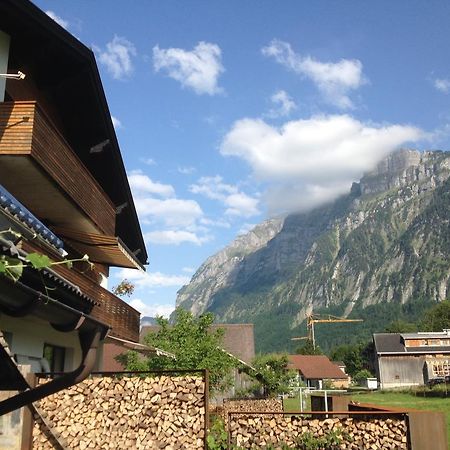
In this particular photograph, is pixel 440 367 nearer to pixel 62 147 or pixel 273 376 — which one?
pixel 273 376

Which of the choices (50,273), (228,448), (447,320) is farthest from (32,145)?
(447,320)

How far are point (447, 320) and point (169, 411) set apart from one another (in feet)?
424

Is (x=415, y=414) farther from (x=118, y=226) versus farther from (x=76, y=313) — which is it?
(x=118, y=226)

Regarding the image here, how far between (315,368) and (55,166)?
7537cm

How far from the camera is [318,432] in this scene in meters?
11.8

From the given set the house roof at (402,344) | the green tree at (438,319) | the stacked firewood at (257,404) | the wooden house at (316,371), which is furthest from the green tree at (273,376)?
the green tree at (438,319)

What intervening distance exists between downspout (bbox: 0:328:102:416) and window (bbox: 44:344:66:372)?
1249cm

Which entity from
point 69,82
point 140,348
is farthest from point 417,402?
point 69,82

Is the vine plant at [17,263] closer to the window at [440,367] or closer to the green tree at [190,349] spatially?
the green tree at [190,349]

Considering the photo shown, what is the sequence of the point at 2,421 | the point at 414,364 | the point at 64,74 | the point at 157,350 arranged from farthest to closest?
the point at 414,364 → the point at 157,350 → the point at 64,74 → the point at 2,421

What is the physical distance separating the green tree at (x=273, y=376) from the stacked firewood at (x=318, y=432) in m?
21.0

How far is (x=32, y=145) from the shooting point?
10.8 meters

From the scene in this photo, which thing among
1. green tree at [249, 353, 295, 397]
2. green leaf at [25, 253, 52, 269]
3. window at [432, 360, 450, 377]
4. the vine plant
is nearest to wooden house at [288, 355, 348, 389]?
window at [432, 360, 450, 377]

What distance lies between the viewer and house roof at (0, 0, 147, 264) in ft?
41.0
